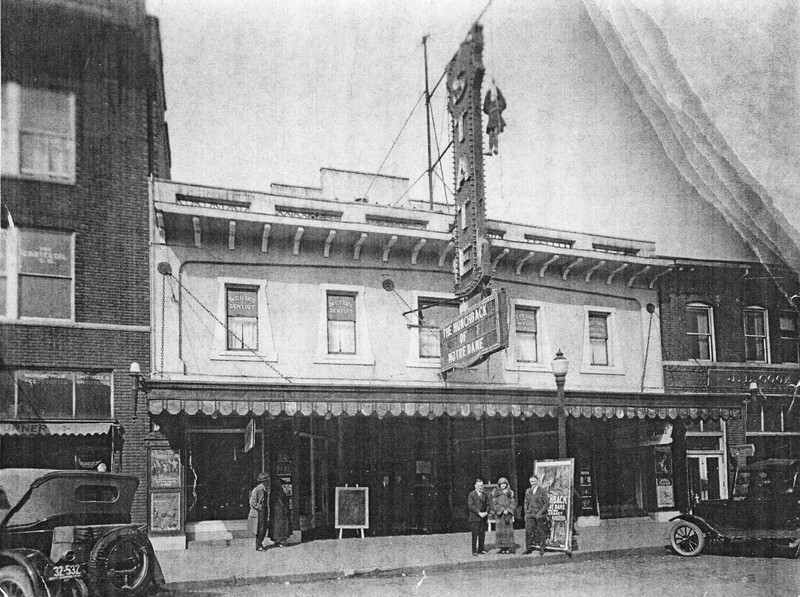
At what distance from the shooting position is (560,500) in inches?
587

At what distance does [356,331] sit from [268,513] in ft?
15.2

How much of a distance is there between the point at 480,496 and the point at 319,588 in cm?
418

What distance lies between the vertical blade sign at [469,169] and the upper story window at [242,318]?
4.55m

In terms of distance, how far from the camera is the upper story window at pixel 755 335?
842 inches

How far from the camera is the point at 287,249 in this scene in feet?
59.0

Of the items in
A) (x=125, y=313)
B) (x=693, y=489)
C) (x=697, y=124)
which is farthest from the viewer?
(x=693, y=489)

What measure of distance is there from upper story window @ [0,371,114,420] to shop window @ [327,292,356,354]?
5.01 m

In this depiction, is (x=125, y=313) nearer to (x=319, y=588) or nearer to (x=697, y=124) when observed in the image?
(x=319, y=588)

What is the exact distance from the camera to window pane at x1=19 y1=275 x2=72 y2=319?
15.2 metres

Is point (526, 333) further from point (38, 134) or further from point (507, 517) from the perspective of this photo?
point (38, 134)

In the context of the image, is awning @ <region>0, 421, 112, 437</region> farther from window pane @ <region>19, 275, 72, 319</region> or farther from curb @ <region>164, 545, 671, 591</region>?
curb @ <region>164, 545, 671, 591</region>

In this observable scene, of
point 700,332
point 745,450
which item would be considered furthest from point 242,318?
point 745,450

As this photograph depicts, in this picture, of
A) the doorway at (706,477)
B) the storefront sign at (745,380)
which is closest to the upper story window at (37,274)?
the doorway at (706,477)

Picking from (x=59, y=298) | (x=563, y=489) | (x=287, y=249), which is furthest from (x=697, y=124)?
(x=59, y=298)
